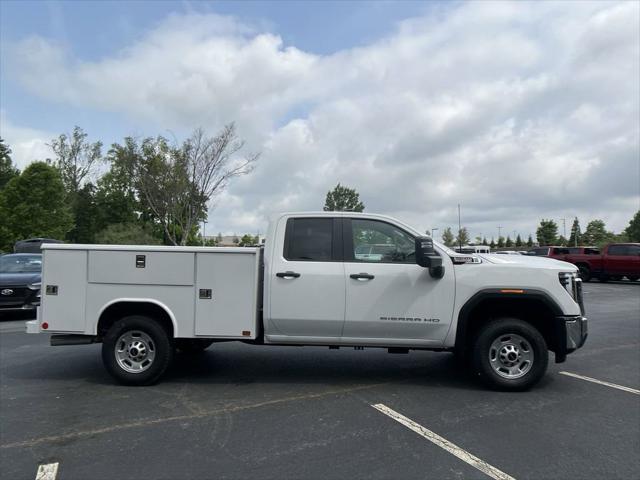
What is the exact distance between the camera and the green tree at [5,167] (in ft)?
174

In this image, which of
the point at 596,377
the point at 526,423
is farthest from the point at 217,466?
the point at 596,377

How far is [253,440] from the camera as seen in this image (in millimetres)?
4148

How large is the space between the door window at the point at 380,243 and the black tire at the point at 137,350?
2.49 meters

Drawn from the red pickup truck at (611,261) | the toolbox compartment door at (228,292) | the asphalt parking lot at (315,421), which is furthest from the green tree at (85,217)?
the toolbox compartment door at (228,292)

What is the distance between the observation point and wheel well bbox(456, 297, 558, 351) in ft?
18.3

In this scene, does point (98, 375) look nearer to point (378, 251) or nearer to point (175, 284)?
point (175, 284)

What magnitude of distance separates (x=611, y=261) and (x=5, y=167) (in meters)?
61.4

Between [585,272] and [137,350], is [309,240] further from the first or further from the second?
[585,272]

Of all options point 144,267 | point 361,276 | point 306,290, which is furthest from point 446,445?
point 144,267

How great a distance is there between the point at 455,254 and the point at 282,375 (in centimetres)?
268

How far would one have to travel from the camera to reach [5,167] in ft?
185

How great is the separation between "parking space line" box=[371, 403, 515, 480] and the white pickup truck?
941 mm

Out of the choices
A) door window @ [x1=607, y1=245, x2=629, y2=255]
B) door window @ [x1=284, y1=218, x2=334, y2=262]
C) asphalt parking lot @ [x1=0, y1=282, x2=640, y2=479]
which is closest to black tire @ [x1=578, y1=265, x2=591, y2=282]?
door window @ [x1=607, y1=245, x2=629, y2=255]

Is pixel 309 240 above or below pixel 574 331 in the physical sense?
above
